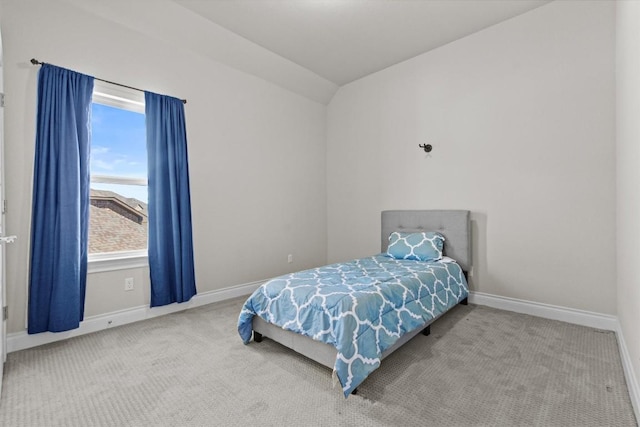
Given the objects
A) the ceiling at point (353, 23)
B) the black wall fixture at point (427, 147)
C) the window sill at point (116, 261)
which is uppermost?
the ceiling at point (353, 23)

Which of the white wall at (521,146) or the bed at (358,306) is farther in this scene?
the white wall at (521,146)

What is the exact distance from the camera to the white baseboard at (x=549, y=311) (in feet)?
8.72

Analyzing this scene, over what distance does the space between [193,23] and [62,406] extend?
326 centimetres

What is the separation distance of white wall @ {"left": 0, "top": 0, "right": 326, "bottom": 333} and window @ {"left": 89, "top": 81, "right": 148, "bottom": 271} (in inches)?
8.3

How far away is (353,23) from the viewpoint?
10.5ft

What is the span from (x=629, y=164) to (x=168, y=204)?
3.64 m

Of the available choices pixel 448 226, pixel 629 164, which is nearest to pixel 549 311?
pixel 448 226

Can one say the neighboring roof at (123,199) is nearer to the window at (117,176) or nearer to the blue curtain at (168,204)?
the window at (117,176)

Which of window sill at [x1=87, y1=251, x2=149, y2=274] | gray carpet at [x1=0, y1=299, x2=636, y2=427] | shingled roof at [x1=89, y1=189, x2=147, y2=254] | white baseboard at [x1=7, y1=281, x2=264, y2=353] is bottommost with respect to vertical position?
gray carpet at [x1=0, y1=299, x2=636, y2=427]

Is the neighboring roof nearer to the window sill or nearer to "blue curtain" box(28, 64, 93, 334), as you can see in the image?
"blue curtain" box(28, 64, 93, 334)

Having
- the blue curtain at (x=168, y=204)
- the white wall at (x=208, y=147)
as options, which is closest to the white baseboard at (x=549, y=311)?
the white wall at (x=208, y=147)

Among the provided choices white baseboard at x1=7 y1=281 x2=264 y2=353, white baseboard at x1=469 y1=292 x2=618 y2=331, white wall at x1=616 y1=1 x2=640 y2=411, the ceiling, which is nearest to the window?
white baseboard at x1=7 y1=281 x2=264 y2=353

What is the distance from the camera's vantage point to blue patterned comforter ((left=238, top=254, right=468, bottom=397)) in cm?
177

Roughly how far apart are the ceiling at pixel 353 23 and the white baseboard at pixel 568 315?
113 inches
